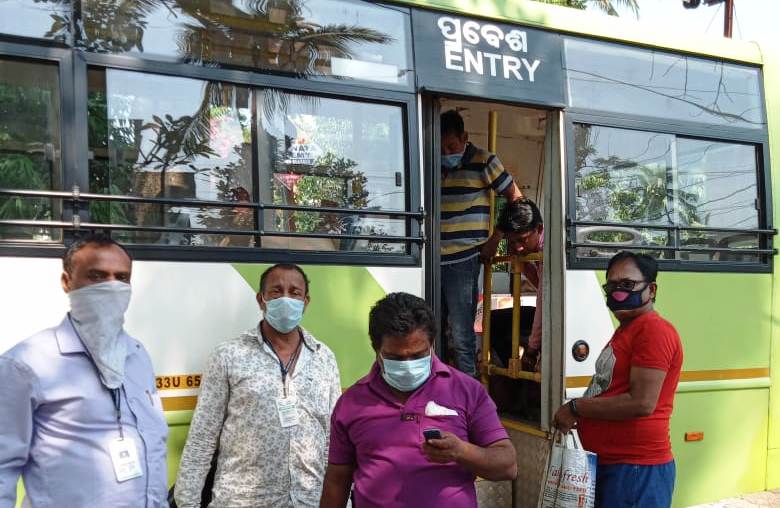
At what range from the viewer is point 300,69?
136 inches

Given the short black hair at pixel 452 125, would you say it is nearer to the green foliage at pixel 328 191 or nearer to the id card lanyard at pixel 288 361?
the green foliage at pixel 328 191

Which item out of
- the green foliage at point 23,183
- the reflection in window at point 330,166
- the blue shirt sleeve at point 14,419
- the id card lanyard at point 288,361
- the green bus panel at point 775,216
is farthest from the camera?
the green bus panel at point 775,216

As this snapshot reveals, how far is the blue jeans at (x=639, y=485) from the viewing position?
3.00 metres

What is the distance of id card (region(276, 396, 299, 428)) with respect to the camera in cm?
294

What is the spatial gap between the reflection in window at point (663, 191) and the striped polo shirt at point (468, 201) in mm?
557

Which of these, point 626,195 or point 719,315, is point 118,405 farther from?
point 719,315

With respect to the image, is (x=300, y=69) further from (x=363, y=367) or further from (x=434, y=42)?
(x=363, y=367)

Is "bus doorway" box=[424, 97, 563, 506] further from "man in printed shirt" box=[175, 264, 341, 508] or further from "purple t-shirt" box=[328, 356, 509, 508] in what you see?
"purple t-shirt" box=[328, 356, 509, 508]

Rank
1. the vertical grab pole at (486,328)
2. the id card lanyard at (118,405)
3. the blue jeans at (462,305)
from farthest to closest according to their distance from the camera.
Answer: the vertical grab pole at (486,328) → the blue jeans at (462,305) → the id card lanyard at (118,405)

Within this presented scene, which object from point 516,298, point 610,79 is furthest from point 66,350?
point 610,79

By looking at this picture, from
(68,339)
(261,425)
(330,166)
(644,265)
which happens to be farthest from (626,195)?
(68,339)

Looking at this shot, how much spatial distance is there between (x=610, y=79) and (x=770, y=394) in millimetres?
2246

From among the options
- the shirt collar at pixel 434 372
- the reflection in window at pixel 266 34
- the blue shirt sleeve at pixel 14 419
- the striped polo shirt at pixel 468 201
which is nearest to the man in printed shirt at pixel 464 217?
the striped polo shirt at pixel 468 201

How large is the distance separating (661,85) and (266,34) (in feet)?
→ 7.93
